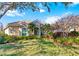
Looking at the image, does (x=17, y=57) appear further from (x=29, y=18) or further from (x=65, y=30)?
(x=65, y=30)

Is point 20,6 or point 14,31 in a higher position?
point 20,6

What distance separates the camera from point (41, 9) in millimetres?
1964

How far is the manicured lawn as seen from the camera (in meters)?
1.92

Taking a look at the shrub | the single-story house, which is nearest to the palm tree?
the single-story house

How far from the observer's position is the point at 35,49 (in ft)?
6.36

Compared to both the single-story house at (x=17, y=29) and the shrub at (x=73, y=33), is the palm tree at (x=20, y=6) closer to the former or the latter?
the single-story house at (x=17, y=29)

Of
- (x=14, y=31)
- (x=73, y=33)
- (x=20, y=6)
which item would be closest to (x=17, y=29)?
(x=14, y=31)

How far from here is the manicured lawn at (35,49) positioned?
6.30 ft

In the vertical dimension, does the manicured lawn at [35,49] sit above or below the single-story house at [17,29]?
below

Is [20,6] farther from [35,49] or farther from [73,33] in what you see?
[73,33]

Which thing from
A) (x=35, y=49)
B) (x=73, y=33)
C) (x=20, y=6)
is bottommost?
(x=35, y=49)

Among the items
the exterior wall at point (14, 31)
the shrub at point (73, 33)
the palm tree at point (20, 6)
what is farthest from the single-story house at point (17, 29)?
the shrub at point (73, 33)

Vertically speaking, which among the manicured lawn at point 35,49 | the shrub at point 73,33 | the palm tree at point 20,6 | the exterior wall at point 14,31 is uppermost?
the palm tree at point 20,6

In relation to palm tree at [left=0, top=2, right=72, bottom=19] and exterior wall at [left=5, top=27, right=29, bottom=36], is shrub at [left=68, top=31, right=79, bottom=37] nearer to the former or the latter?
palm tree at [left=0, top=2, right=72, bottom=19]
